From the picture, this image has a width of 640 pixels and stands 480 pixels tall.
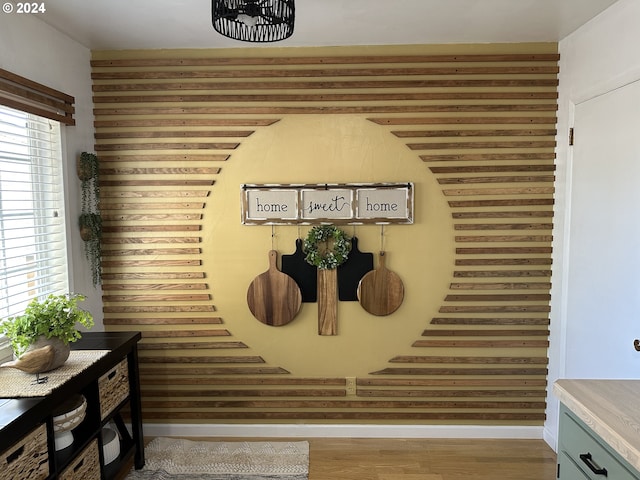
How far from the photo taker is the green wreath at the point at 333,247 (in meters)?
2.90

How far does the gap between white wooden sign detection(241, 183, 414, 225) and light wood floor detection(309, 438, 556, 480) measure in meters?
1.46

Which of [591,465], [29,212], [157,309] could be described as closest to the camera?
[591,465]

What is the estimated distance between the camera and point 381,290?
2.97 metres

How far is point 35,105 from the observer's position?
2.41 m

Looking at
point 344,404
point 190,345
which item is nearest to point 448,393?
point 344,404

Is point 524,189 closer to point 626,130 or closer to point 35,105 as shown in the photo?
point 626,130

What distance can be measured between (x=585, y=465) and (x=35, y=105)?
2877mm

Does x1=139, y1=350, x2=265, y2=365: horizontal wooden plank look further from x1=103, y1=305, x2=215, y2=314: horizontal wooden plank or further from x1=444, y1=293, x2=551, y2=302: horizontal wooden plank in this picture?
x1=444, y1=293, x2=551, y2=302: horizontal wooden plank

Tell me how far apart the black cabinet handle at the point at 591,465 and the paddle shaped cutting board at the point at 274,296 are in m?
1.82

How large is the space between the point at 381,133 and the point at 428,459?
2.05 m

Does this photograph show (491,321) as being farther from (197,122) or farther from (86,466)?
(86,466)

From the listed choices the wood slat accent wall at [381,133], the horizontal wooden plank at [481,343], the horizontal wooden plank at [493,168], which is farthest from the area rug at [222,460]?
the horizontal wooden plank at [493,168]

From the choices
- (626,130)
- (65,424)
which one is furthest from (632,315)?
(65,424)

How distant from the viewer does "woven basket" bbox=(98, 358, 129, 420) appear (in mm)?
2316
